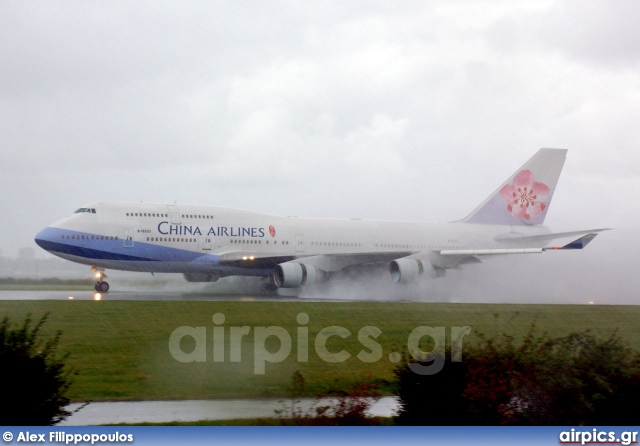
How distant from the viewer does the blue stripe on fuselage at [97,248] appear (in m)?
35.0

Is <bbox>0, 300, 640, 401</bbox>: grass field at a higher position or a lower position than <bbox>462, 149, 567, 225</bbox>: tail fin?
lower

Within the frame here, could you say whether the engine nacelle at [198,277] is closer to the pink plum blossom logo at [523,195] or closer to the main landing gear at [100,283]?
the main landing gear at [100,283]

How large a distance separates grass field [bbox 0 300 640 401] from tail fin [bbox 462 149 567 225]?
60.9ft

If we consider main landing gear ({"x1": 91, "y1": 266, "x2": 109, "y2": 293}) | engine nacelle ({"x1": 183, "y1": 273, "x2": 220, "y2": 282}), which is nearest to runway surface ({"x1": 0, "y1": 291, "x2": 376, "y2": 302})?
main landing gear ({"x1": 91, "y1": 266, "x2": 109, "y2": 293})

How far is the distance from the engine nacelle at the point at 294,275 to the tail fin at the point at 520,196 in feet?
44.1

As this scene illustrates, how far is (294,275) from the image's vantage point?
37.1 metres

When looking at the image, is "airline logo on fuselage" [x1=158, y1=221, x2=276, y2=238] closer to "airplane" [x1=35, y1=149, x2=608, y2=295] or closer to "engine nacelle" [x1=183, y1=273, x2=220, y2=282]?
"airplane" [x1=35, y1=149, x2=608, y2=295]

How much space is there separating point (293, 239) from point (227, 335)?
77.5 feet

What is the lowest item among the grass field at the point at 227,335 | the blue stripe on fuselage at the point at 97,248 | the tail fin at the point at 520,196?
the grass field at the point at 227,335

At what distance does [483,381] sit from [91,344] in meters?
9.41

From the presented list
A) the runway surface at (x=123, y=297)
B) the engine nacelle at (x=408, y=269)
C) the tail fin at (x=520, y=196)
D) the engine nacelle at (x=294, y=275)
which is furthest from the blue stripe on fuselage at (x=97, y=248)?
the tail fin at (x=520, y=196)

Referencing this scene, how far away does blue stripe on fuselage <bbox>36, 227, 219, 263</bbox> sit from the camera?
115 ft

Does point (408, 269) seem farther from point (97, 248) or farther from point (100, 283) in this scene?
point (97, 248)

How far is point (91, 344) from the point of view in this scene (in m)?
16.2
